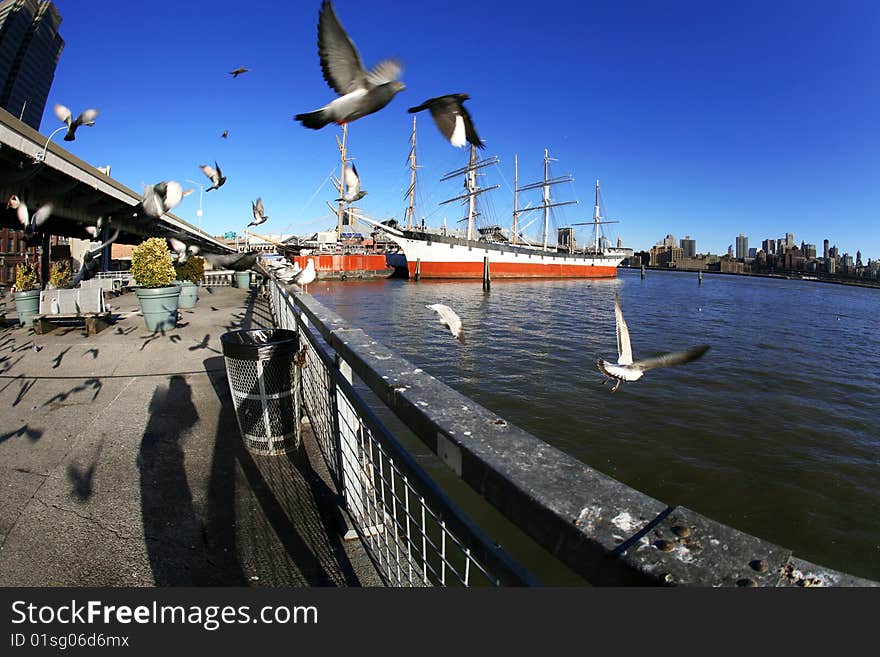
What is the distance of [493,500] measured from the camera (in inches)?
44.4

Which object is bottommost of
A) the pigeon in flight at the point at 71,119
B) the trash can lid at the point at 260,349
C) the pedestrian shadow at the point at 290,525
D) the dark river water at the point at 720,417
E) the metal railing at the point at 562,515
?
the dark river water at the point at 720,417

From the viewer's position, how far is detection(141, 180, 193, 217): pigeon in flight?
9.03m

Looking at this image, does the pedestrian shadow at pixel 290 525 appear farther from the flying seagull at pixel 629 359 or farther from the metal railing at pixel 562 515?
the flying seagull at pixel 629 359

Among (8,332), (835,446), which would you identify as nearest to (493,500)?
(835,446)

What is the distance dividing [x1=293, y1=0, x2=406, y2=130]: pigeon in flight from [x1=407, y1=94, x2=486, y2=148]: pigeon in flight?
15.6 inches

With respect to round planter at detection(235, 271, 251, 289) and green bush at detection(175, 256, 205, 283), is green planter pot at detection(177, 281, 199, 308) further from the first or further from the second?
round planter at detection(235, 271, 251, 289)

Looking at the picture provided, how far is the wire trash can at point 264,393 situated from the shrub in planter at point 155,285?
243 inches

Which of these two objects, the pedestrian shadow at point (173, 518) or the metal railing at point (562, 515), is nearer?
the metal railing at point (562, 515)

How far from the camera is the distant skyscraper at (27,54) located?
41812 millimetres

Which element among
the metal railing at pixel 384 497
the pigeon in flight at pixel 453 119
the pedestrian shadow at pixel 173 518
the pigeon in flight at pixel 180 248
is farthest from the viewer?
the pigeon in flight at pixel 180 248

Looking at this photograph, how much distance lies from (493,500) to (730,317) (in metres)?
35.2

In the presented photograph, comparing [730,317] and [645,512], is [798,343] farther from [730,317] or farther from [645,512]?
[645,512]

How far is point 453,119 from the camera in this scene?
5.12m

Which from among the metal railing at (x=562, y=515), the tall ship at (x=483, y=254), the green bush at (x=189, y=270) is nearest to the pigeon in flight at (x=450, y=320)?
the metal railing at (x=562, y=515)
